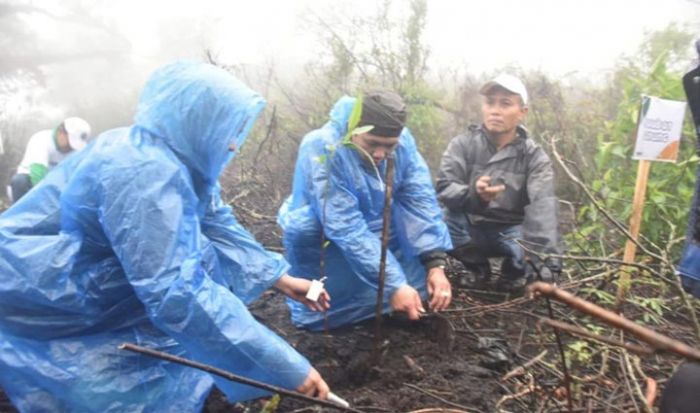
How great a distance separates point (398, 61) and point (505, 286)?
4794 millimetres

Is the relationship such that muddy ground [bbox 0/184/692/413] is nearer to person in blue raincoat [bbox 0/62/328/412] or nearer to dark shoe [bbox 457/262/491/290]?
dark shoe [bbox 457/262/491/290]

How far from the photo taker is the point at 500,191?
363 centimetres

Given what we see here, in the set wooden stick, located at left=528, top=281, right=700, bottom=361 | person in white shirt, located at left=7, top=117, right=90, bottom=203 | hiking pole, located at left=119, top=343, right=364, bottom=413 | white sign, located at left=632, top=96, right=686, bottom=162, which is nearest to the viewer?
wooden stick, located at left=528, top=281, right=700, bottom=361

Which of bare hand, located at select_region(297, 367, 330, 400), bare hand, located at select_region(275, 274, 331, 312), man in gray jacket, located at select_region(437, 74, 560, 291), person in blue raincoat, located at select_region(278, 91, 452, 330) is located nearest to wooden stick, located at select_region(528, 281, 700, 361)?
bare hand, located at select_region(297, 367, 330, 400)

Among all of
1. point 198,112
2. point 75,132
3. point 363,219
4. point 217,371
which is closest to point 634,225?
point 363,219

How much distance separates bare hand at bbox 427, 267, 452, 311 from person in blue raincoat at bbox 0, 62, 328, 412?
42.3 inches

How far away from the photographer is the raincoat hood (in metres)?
1.95

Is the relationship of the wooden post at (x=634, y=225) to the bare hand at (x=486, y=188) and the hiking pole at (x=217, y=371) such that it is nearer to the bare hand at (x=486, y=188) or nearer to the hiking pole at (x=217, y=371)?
the bare hand at (x=486, y=188)

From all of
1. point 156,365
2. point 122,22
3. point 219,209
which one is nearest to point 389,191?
point 219,209

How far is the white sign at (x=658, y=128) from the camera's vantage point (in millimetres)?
2916

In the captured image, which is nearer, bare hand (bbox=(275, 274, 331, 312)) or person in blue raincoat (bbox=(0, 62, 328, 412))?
person in blue raincoat (bbox=(0, 62, 328, 412))

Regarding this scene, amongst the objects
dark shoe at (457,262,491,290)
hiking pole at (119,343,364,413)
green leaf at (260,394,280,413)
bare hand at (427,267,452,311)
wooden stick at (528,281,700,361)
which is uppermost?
wooden stick at (528,281,700,361)

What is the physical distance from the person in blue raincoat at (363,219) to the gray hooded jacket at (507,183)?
2.08 ft

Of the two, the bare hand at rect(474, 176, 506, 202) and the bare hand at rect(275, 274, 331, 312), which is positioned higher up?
the bare hand at rect(474, 176, 506, 202)
